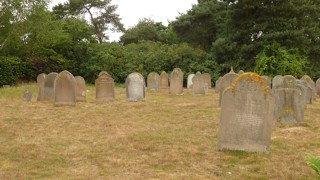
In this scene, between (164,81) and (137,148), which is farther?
(164,81)

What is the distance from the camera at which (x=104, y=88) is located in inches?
656

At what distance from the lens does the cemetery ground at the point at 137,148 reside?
607 cm

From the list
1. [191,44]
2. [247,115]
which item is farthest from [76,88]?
[191,44]

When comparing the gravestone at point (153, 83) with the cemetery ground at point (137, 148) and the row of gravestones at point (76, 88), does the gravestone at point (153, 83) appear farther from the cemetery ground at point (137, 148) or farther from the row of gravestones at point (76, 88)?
the cemetery ground at point (137, 148)

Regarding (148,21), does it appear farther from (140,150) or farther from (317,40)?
(140,150)

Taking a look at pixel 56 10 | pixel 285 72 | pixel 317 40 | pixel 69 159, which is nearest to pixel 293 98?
pixel 69 159

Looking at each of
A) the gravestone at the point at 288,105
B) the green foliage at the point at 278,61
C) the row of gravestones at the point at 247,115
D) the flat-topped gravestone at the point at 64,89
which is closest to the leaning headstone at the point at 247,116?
the row of gravestones at the point at 247,115

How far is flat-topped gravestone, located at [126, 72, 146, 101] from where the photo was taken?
1695 cm

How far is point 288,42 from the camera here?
28.8 m

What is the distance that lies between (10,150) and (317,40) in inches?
1125

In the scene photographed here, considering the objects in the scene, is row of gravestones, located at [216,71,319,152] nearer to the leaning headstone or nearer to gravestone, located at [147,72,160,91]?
the leaning headstone

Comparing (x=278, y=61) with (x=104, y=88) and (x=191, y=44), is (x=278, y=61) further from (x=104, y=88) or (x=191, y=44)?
(x=104, y=88)

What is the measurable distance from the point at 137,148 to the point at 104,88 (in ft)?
30.2

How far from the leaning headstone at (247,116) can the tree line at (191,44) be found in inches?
844
